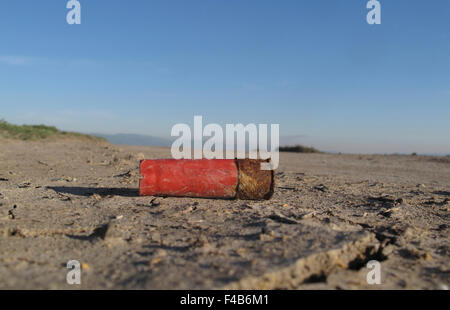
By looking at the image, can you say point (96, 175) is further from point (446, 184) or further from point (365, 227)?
point (446, 184)

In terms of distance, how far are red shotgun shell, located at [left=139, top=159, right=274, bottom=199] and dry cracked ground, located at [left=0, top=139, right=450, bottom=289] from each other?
114mm

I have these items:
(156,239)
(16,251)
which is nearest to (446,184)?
(156,239)

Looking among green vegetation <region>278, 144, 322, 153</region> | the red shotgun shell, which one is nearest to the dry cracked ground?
the red shotgun shell

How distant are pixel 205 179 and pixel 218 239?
106 centimetres

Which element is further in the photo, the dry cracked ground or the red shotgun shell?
the red shotgun shell

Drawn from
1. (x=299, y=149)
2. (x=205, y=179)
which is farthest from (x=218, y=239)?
(x=299, y=149)

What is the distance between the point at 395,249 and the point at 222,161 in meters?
1.68

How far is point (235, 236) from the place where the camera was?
7.83 ft

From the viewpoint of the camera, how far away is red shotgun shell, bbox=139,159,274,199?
10.9 feet

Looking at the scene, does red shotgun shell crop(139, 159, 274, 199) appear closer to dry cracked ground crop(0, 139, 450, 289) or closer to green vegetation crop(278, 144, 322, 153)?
dry cracked ground crop(0, 139, 450, 289)

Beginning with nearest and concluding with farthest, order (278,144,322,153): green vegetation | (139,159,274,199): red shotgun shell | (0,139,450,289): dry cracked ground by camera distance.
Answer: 1. (0,139,450,289): dry cracked ground
2. (139,159,274,199): red shotgun shell
3. (278,144,322,153): green vegetation

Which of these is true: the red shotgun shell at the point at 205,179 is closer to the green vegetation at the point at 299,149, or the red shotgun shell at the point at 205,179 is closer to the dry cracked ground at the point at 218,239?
the dry cracked ground at the point at 218,239

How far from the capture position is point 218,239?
2.31 m

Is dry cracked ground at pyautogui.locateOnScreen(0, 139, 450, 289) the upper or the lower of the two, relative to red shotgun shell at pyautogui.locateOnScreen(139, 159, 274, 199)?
lower
